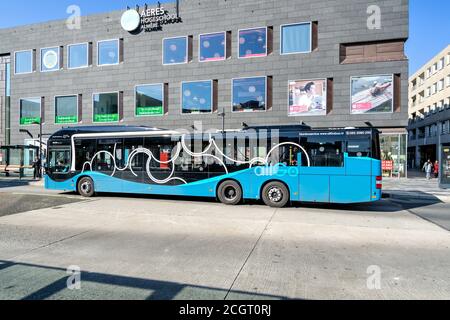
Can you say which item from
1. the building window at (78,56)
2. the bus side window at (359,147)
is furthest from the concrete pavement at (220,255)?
the building window at (78,56)

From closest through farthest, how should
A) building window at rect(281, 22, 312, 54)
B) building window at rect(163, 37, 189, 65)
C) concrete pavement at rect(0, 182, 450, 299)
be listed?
concrete pavement at rect(0, 182, 450, 299) < building window at rect(281, 22, 312, 54) < building window at rect(163, 37, 189, 65)

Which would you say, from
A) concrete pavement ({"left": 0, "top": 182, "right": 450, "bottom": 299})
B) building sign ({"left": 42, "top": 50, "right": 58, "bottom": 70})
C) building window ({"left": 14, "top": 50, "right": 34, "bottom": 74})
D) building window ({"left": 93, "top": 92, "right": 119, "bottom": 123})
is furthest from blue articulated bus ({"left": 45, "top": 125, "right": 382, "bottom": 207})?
building window ({"left": 14, "top": 50, "right": 34, "bottom": 74})

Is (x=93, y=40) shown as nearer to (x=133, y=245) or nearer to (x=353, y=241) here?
(x=133, y=245)

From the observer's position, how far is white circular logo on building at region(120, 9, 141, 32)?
83.3 feet

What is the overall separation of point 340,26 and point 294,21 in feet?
11.0

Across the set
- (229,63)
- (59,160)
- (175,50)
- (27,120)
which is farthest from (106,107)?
(59,160)

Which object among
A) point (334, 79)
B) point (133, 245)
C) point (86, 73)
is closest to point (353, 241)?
point (133, 245)

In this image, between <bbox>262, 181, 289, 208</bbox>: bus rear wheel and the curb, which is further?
the curb

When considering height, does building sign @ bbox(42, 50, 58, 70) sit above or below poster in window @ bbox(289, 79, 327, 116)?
above

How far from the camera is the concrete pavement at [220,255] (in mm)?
3689

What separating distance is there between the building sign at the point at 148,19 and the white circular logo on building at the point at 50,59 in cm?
818

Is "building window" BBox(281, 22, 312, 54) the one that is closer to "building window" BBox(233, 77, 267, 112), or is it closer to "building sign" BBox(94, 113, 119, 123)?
"building window" BBox(233, 77, 267, 112)

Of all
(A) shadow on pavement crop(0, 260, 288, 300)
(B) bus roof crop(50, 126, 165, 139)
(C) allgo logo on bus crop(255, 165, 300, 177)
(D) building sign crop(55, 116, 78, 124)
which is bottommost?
(A) shadow on pavement crop(0, 260, 288, 300)

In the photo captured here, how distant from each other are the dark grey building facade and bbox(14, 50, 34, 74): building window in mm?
128
